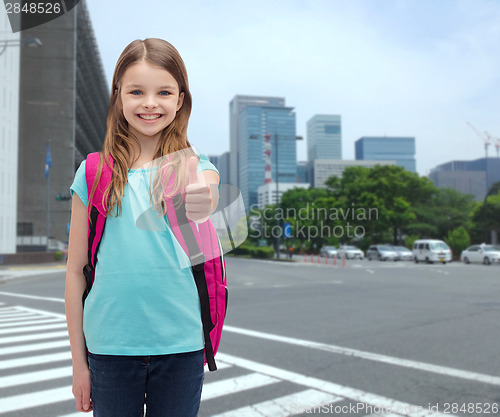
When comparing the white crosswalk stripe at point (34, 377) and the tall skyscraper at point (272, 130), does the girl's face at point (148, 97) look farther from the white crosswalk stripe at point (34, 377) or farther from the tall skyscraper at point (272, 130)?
the tall skyscraper at point (272, 130)

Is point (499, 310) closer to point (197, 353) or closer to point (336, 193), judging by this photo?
point (197, 353)

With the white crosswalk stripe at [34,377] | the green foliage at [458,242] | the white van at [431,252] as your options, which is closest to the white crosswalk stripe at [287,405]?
the white crosswalk stripe at [34,377]

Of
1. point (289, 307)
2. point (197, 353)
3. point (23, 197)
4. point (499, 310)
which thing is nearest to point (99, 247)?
Result: point (197, 353)

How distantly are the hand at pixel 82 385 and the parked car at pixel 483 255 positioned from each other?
34641mm

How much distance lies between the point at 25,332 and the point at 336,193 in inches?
2268

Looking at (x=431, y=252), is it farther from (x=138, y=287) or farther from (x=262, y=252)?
(x=138, y=287)

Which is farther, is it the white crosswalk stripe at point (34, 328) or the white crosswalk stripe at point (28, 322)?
the white crosswalk stripe at point (28, 322)

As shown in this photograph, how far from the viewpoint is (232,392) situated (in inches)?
185

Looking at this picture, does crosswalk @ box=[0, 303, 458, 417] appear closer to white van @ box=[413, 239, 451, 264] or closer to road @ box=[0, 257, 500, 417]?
road @ box=[0, 257, 500, 417]

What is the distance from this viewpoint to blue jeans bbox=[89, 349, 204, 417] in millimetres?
1533

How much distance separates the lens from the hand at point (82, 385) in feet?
5.18

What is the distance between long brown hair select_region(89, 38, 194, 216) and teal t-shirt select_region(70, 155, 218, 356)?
44 mm

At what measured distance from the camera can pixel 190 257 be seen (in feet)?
4.76

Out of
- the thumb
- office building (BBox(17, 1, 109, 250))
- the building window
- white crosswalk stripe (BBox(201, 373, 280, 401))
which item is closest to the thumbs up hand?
the thumb
